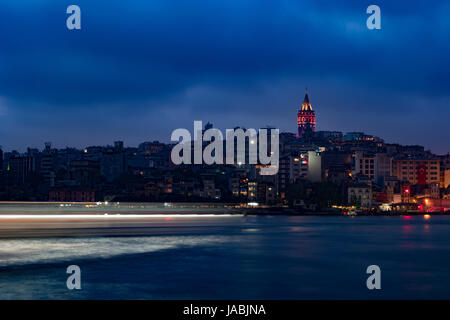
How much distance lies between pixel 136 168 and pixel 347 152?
61.1m

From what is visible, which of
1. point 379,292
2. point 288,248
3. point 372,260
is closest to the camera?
point 379,292

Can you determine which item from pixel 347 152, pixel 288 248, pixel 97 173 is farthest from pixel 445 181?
pixel 288 248

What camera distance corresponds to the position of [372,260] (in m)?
33.5

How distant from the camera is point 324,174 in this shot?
156m

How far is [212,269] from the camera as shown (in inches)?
1091

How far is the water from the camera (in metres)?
21.2

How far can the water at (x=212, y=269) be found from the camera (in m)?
21.2

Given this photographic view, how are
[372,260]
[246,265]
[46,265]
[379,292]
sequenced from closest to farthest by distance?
[379,292], [46,265], [246,265], [372,260]
